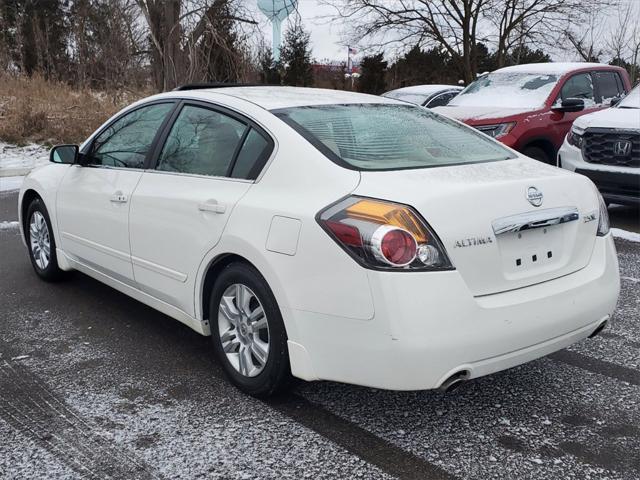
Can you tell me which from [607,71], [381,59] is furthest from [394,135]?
[381,59]

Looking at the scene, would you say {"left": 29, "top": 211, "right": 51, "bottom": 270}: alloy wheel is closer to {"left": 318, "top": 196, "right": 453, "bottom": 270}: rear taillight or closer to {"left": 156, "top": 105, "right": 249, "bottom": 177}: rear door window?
{"left": 156, "top": 105, "right": 249, "bottom": 177}: rear door window

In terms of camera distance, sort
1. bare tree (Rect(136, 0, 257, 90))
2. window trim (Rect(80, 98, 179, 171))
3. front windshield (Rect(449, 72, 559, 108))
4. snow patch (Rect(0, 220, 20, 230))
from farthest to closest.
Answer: bare tree (Rect(136, 0, 257, 90)) → front windshield (Rect(449, 72, 559, 108)) → snow patch (Rect(0, 220, 20, 230)) → window trim (Rect(80, 98, 179, 171))

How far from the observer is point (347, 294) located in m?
2.56

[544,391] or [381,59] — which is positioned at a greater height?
[381,59]

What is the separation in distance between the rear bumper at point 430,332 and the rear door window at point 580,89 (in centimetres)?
686

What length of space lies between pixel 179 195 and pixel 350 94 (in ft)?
4.12

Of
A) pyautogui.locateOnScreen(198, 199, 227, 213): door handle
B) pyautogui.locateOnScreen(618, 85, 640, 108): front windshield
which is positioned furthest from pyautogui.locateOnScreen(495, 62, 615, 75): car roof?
pyautogui.locateOnScreen(198, 199, 227, 213): door handle

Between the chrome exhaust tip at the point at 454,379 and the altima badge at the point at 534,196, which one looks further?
the altima badge at the point at 534,196

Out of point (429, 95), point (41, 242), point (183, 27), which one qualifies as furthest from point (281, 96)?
point (183, 27)

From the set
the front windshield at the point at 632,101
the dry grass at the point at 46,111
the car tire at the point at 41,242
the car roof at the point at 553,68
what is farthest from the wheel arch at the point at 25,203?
the dry grass at the point at 46,111

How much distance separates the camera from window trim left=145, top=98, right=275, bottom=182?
10.3ft

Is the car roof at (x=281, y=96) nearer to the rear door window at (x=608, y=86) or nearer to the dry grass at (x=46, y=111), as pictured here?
the rear door window at (x=608, y=86)

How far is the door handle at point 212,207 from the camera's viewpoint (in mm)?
3133

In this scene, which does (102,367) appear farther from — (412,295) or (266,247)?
(412,295)
